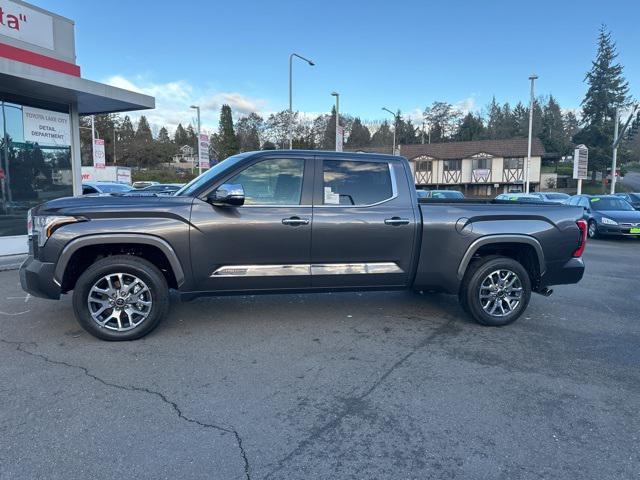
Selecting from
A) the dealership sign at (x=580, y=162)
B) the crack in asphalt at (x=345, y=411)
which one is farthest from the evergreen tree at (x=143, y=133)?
the crack in asphalt at (x=345, y=411)

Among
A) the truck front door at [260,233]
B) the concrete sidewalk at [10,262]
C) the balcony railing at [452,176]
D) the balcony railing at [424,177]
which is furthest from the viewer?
the balcony railing at [424,177]

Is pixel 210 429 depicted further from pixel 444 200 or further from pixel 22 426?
pixel 444 200

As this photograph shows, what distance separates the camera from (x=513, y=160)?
50844 mm

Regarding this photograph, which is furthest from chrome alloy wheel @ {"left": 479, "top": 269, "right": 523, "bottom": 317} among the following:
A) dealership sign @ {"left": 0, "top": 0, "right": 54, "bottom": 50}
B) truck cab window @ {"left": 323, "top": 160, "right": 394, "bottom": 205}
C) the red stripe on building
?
dealership sign @ {"left": 0, "top": 0, "right": 54, "bottom": 50}

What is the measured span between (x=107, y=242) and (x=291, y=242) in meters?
1.81

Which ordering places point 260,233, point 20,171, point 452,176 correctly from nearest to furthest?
point 260,233 → point 20,171 → point 452,176

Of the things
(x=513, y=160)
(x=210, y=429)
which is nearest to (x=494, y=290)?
(x=210, y=429)

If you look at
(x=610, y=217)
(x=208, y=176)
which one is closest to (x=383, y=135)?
(x=610, y=217)

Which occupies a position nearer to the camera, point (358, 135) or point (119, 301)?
point (119, 301)

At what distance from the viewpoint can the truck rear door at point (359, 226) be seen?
188 inches

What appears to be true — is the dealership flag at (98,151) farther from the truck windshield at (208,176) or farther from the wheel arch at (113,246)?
the wheel arch at (113,246)

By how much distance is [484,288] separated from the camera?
5.10 m

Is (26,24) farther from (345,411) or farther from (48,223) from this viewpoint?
(345,411)

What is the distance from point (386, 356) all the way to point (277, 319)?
1.55 metres
